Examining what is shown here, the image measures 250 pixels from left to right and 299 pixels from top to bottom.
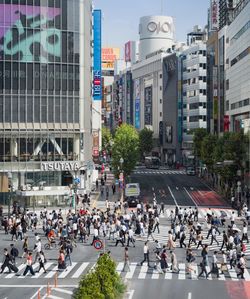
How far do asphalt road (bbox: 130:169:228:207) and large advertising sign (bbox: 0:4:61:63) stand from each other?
811 inches

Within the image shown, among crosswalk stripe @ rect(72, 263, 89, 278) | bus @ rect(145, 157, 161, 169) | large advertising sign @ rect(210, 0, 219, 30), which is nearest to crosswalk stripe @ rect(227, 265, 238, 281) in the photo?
crosswalk stripe @ rect(72, 263, 89, 278)

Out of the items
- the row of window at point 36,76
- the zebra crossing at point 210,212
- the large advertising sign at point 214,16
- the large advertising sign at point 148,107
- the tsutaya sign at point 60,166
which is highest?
the large advertising sign at point 214,16

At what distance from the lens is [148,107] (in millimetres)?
183750

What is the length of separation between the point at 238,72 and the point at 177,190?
2186cm

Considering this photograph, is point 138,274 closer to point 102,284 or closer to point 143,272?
point 143,272

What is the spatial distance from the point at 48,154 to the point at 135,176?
130 feet

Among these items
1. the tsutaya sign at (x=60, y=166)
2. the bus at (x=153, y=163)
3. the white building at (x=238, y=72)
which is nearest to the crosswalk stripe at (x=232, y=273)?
the tsutaya sign at (x=60, y=166)

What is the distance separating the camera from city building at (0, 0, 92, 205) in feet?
234

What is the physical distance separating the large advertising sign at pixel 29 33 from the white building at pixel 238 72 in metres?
28.9

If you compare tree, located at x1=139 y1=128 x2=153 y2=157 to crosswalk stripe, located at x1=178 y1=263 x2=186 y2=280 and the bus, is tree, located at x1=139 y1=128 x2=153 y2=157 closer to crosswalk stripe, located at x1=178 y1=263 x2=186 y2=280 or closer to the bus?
the bus

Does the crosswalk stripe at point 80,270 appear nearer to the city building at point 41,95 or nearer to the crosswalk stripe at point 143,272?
the crosswalk stripe at point 143,272

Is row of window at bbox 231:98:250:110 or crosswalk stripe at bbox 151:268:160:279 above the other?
row of window at bbox 231:98:250:110

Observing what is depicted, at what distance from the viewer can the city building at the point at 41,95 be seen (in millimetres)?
71438

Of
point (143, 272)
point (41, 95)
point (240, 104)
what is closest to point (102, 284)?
point (143, 272)
